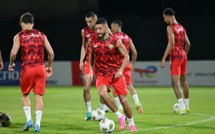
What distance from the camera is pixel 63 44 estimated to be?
30.5 m

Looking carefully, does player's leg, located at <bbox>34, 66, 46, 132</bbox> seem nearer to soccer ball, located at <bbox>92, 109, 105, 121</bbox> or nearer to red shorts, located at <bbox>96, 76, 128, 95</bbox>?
red shorts, located at <bbox>96, 76, 128, 95</bbox>

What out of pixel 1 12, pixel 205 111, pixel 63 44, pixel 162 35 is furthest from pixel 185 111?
pixel 1 12

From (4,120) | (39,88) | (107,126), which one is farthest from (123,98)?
(4,120)

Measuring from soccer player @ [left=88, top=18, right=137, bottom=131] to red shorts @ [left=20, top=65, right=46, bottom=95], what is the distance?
3.56 feet

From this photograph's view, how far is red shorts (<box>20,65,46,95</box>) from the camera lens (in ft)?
34.7

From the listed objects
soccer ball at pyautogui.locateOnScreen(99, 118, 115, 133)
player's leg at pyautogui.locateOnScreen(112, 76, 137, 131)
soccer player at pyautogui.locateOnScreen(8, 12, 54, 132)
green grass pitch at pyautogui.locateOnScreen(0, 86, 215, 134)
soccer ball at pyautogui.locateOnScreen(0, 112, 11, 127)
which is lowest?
green grass pitch at pyautogui.locateOnScreen(0, 86, 215, 134)

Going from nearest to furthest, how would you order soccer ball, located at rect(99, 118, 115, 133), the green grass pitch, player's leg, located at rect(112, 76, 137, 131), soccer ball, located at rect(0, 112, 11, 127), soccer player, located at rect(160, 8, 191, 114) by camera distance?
1. soccer ball, located at rect(99, 118, 115, 133)
2. player's leg, located at rect(112, 76, 137, 131)
3. the green grass pitch
4. soccer ball, located at rect(0, 112, 11, 127)
5. soccer player, located at rect(160, 8, 191, 114)

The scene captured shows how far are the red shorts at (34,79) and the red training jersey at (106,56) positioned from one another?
→ 1106mm

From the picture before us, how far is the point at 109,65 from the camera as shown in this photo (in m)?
10.5

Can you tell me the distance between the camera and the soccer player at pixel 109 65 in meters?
10.3

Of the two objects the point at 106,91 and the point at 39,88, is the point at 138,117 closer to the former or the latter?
the point at 106,91

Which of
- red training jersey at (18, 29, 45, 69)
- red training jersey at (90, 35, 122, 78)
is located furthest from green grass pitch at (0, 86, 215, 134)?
red training jersey at (18, 29, 45, 69)

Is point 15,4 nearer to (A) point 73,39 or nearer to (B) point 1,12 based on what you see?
(B) point 1,12

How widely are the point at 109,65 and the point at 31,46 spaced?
61.0 inches
